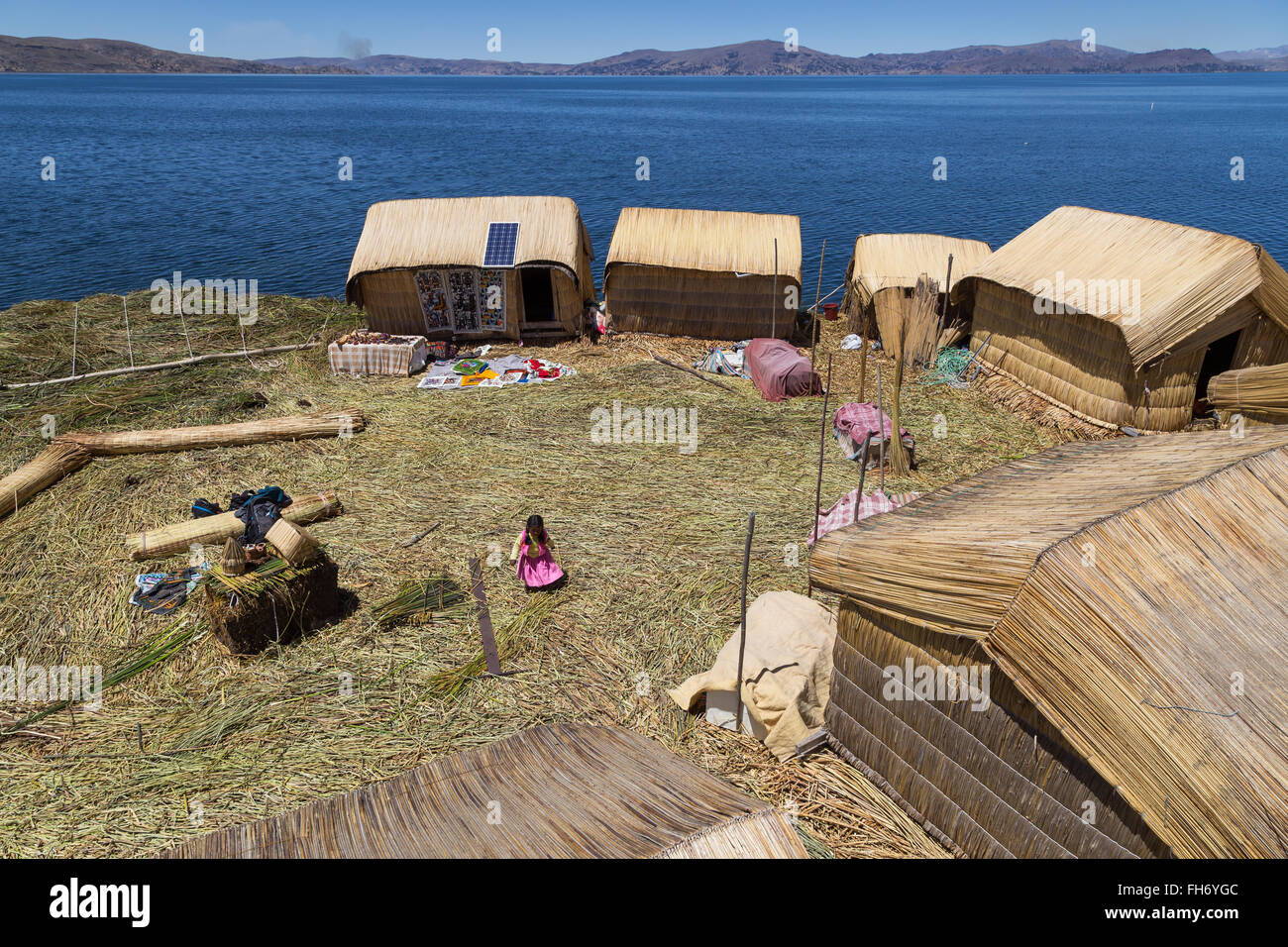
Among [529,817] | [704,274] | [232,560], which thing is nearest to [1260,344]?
[704,274]

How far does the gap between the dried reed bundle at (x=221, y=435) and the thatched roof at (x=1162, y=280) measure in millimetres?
14330

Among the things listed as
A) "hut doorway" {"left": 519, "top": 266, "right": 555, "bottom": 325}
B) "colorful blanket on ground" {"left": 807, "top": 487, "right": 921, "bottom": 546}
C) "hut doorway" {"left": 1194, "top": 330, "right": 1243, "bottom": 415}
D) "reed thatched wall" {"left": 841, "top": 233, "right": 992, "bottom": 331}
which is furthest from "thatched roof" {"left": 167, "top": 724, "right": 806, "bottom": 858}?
"hut doorway" {"left": 519, "top": 266, "right": 555, "bottom": 325}

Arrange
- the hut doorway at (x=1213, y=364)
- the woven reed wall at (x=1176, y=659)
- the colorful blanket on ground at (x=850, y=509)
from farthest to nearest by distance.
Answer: the hut doorway at (x=1213, y=364) → the colorful blanket on ground at (x=850, y=509) → the woven reed wall at (x=1176, y=659)

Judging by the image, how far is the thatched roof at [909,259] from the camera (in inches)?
771

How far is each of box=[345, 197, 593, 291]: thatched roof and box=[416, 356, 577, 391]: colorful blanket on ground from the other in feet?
8.09

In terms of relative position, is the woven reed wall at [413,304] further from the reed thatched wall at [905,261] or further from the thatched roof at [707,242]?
the reed thatched wall at [905,261]

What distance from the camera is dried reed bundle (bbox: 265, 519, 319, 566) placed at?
8969 millimetres

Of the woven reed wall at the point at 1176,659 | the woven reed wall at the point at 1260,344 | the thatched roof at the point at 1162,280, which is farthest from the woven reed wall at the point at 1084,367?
the woven reed wall at the point at 1176,659

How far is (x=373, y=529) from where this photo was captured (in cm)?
1178

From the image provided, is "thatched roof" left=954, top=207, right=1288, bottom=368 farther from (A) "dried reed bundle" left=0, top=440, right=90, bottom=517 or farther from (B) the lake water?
(A) "dried reed bundle" left=0, top=440, right=90, bottom=517

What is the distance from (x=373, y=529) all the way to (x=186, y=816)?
529cm

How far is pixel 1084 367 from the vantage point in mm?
15328
